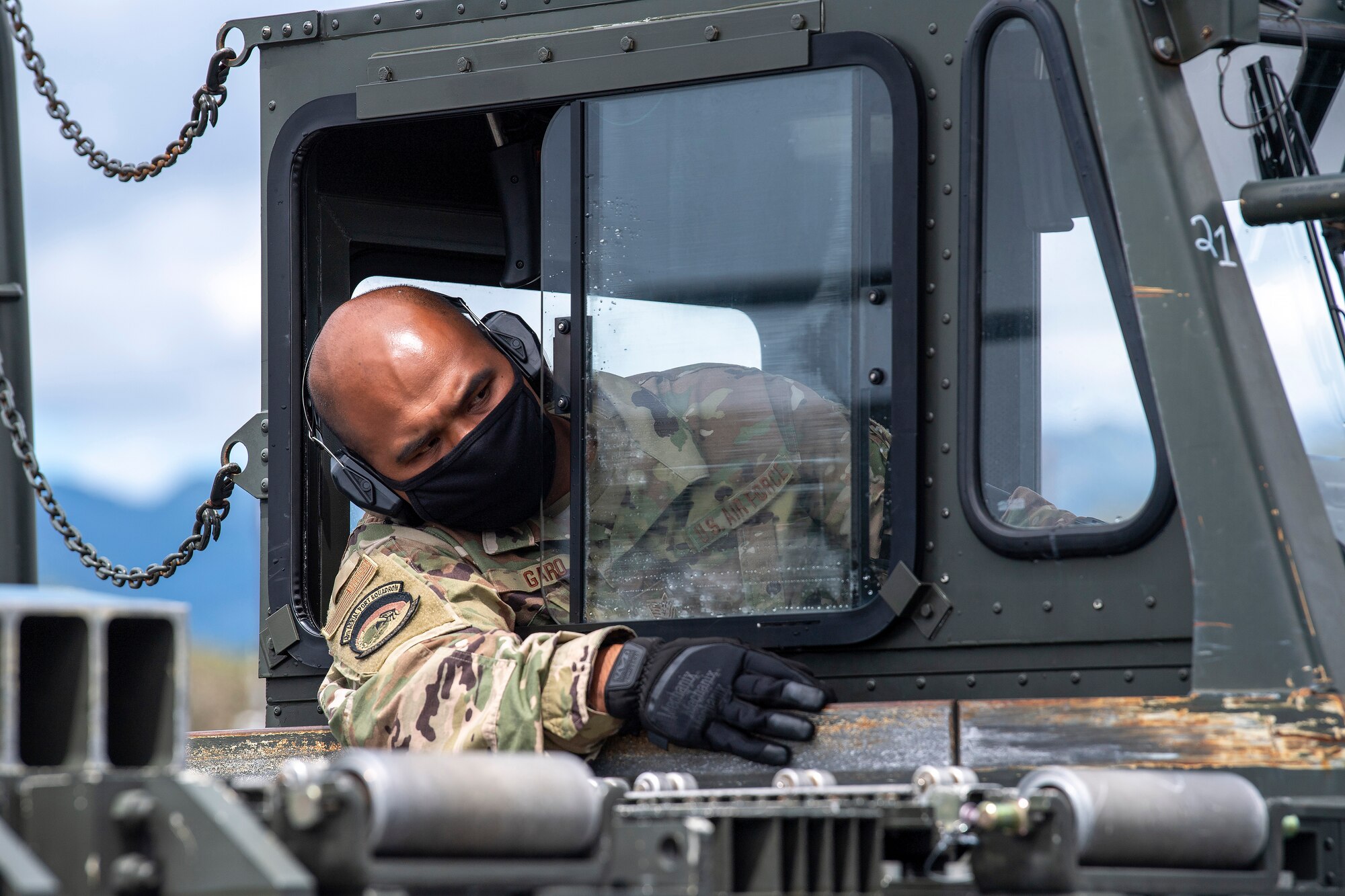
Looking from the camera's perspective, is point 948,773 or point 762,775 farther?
point 762,775

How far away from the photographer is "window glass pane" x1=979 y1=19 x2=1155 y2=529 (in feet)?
9.15

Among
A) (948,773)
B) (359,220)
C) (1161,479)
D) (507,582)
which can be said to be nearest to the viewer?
(948,773)

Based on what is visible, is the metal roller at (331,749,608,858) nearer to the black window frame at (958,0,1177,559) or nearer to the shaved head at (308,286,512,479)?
the black window frame at (958,0,1177,559)

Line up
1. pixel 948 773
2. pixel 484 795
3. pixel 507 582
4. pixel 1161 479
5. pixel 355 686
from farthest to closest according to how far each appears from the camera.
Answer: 1. pixel 507 582
2. pixel 355 686
3. pixel 1161 479
4. pixel 948 773
5. pixel 484 795

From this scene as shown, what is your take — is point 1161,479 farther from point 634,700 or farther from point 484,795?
point 484,795

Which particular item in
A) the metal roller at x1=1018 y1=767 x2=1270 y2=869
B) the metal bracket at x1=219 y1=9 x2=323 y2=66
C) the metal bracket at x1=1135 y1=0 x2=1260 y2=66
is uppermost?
the metal bracket at x1=219 y1=9 x2=323 y2=66

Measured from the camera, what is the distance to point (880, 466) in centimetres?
303

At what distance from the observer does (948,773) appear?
89.8 inches

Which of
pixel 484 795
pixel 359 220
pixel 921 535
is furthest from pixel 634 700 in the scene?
pixel 359 220

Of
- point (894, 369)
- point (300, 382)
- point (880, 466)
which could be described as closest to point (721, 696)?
point (880, 466)

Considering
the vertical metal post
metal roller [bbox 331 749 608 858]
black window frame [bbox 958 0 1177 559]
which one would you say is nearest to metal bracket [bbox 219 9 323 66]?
the vertical metal post

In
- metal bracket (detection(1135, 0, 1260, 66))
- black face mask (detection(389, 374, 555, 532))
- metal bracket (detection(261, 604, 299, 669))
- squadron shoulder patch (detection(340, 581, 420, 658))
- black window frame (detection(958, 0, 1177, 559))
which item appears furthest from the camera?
metal bracket (detection(261, 604, 299, 669))

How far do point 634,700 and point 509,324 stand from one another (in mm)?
1280

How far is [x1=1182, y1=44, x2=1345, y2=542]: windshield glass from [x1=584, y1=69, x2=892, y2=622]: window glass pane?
1.85ft
